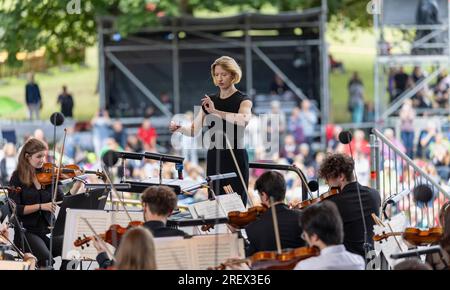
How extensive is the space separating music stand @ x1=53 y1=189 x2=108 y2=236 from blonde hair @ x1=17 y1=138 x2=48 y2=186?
0.54 m

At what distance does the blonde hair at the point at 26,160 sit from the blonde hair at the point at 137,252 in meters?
3.24

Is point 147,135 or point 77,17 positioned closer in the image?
point 147,135

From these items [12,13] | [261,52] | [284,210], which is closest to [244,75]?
[261,52]

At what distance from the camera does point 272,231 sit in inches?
304

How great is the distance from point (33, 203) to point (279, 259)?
3.14 meters

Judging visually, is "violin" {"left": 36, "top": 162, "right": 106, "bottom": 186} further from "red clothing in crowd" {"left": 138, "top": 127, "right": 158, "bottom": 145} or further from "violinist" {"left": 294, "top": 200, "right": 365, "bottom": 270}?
"red clothing in crowd" {"left": 138, "top": 127, "right": 158, "bottom": 145}

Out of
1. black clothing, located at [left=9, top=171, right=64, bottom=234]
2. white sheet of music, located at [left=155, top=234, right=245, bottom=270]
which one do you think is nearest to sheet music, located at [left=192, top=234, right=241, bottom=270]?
white sheet of music, located at [left=155, top=234, right=245, bottom=270]

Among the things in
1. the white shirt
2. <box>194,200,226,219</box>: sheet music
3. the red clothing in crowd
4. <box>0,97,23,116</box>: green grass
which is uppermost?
<box>0,97,23,116</box>: green grass

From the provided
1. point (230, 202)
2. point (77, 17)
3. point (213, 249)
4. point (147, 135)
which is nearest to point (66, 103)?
point (77, 17)

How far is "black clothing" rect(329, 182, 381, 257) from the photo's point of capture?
8383 mm

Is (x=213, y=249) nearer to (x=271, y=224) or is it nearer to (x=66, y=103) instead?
(x=271, y=224)
